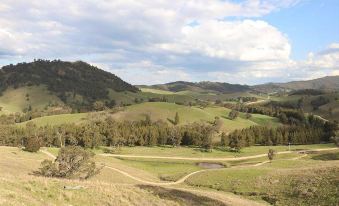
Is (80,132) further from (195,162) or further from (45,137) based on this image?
(195,162)

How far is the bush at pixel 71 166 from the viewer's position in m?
72.7

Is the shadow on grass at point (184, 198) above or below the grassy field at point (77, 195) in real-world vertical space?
below

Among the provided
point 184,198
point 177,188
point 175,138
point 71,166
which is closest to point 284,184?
point 177,188

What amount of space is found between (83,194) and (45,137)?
15268 cm

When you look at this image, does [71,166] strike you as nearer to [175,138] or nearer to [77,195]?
[77,195]

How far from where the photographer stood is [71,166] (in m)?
75.6

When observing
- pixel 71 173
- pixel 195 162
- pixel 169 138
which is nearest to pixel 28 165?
pixel 71 173

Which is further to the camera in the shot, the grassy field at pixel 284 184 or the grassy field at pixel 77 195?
the grassy field at pixel 284 184

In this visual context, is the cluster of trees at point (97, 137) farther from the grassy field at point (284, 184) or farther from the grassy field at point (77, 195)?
the grassy field at point (77, 195)

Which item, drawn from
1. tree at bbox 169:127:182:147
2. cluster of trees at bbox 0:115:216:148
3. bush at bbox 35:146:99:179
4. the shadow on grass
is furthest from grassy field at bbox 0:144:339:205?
tree at bbox 169:127:182:147

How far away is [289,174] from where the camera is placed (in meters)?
66.9

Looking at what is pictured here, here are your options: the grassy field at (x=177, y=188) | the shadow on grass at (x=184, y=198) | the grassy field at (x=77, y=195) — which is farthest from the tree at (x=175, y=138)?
the grassy field at (x=77, y=195)

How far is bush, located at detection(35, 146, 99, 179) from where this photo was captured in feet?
238

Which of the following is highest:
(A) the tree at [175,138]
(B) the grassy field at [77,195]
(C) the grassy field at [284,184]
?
(A) the tree at [175,138]
